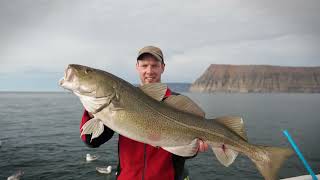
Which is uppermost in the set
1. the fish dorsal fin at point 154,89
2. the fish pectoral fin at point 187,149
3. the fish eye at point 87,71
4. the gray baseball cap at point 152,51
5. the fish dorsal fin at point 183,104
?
the gray baseball cap at point 152,51

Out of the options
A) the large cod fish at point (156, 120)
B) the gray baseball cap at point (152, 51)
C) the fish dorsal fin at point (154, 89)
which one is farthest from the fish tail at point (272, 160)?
the gray baseball cap at point (152, 51)

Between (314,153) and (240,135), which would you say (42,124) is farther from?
(240,135)

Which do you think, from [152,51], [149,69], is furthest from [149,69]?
[152,51]

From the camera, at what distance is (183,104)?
4.41m

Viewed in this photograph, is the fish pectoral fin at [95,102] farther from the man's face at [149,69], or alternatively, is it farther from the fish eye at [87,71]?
the man's face at [149,69]

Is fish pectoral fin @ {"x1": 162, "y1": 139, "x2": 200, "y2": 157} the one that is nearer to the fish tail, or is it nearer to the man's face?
the fish tail

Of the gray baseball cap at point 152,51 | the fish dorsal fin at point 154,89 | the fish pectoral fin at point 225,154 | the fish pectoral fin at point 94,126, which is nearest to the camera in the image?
the fish pectoral fin at point 94,126

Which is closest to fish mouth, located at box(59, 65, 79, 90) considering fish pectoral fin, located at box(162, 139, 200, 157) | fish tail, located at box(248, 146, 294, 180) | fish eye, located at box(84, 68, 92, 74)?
fish eye, located at box(84, 68, 92, 74)

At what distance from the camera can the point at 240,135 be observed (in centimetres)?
462

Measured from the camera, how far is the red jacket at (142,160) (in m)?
4.74

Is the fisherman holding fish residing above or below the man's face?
below

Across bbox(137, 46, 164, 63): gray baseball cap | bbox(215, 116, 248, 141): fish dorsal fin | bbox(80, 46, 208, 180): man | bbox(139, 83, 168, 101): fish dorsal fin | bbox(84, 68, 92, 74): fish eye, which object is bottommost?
bbox(80, 46, 208, 180): man

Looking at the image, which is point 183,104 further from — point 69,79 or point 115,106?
point 69,79

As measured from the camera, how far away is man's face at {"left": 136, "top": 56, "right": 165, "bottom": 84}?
5.23 meters
